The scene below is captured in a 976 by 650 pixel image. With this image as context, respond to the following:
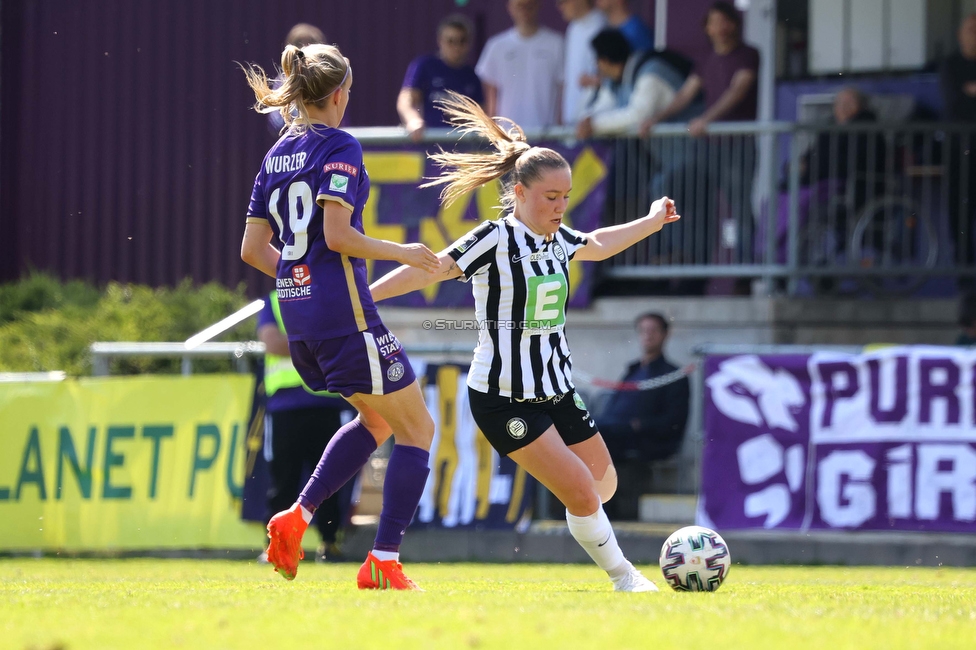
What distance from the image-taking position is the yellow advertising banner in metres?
10.6

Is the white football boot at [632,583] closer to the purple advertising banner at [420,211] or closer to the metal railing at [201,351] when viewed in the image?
the metal railing at [201,351]

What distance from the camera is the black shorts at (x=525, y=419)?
5.90 metres

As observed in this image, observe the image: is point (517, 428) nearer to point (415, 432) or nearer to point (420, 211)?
point (415, 432)

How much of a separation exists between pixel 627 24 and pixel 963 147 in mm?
3196

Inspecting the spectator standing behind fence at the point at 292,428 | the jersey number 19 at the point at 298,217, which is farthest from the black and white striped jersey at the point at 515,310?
the spectator standing behind fence at the point at 292,428

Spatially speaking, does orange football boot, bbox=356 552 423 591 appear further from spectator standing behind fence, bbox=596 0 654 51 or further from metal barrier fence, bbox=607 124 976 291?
spectator standing behind fence, bbox=596 0 654 51

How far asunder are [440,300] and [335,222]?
6.47 metres

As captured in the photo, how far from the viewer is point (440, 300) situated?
39.3ft

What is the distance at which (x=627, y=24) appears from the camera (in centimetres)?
1227

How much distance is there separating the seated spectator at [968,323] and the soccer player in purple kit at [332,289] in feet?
20.1

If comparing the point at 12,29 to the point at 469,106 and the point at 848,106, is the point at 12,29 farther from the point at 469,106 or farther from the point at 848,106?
the point at 469,106

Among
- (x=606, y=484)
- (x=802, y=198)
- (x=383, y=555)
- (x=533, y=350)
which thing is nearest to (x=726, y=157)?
(x=802, y=198)

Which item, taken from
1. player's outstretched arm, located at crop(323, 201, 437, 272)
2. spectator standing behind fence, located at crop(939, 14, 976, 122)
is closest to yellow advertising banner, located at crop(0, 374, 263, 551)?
player's outstretched arm, located at crop(323, 201, 437, 272)

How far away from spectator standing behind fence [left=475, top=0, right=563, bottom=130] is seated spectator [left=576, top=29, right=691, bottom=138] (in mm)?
500
